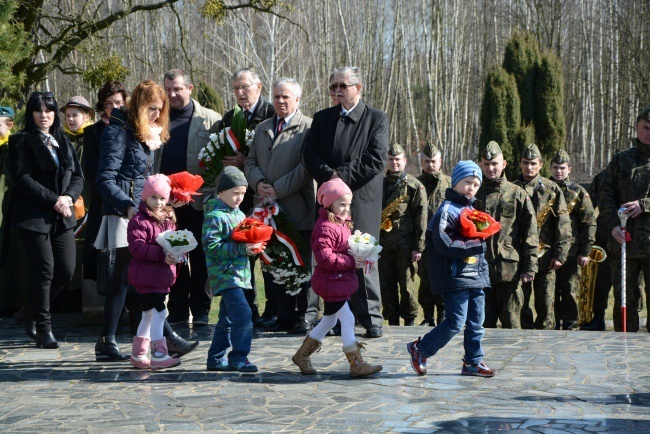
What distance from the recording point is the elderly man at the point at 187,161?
354 inches

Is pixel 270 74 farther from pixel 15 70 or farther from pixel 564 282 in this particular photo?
pixel 564 282

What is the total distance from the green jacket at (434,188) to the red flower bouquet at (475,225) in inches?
166

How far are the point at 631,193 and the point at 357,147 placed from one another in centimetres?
280

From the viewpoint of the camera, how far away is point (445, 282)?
6.93 metres

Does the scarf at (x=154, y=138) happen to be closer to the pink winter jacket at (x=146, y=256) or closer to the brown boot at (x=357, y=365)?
the pink winter jacket at (x=146, y=256)

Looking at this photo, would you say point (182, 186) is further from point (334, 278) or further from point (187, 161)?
point (187, 161)

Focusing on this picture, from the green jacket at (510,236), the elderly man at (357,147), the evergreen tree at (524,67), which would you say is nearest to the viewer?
the elderly man at (357,147)

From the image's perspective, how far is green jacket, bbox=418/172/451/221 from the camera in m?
11.2

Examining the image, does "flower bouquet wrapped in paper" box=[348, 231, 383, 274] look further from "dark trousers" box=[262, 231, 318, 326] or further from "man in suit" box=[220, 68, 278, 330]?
"man in suit" box=[220, 68, 278, 330]

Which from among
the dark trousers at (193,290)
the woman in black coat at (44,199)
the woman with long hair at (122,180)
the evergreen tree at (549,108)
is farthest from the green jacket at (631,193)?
the evergreen tree at (549,108)

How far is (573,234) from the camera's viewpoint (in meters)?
11.0

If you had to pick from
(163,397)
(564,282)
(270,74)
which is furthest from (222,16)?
(270,74)

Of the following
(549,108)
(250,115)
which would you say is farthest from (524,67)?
(250,115)

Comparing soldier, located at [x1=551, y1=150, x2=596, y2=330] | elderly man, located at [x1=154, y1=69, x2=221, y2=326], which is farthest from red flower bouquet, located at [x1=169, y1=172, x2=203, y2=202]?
soldier, located at [x1=551, y1=150, x2=596, y2=330]
